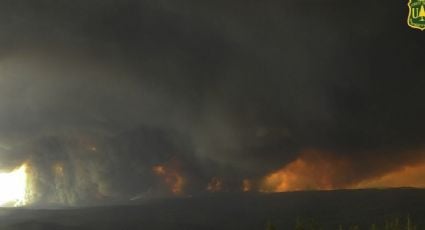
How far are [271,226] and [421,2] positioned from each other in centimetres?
13568

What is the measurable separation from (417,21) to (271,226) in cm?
13858

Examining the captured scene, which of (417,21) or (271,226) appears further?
(271,226)

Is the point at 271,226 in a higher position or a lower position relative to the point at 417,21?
lower

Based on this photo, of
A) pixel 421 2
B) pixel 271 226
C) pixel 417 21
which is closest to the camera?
pixel 417 21

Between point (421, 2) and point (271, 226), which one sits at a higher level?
point (421, 2)

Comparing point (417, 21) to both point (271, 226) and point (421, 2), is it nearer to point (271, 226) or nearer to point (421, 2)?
point (421, 2)

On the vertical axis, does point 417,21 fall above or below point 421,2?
below

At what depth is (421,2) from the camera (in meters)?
67.6

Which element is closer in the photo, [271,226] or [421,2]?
[421,2]

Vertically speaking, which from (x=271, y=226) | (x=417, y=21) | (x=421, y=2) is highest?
(x=421, y=2)

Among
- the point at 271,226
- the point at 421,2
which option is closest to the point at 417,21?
the point at 421,2

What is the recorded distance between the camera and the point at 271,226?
189 m

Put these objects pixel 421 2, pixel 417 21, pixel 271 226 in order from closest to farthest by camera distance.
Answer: pixel 417 21
pixel 421 2
pixel 271 226
